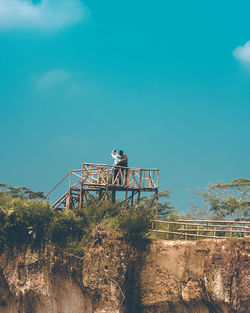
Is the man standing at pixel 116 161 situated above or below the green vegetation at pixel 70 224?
Result: above

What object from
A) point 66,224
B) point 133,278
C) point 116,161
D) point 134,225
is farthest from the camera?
point 116,161

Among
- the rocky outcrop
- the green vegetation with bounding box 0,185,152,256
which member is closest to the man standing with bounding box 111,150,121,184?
the green vegetation with bounding box 0,185,152,256

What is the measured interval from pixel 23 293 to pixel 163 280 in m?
8.33

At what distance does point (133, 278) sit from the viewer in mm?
27031

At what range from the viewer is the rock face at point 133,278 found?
79.7 feet

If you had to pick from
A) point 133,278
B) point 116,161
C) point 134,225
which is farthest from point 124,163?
point 133,278

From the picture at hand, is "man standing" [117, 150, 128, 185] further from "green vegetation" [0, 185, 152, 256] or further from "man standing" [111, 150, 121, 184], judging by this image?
"green vegetation" [0, 185, 152, 256]

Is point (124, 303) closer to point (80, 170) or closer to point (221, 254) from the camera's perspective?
→ point (221, 254)

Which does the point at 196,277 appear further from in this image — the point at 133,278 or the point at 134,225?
the point at 134,225

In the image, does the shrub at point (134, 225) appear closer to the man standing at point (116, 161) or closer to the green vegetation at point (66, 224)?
the green vegetation at point (66, 224)

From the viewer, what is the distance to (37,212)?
27844 millimetres

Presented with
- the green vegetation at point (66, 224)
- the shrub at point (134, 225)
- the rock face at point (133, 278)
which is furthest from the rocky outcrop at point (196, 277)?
the green vegetation at point (66, 224)

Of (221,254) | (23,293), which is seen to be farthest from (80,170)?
(221,254)

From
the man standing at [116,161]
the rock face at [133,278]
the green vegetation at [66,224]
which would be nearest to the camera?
the rock face at [133,278]
